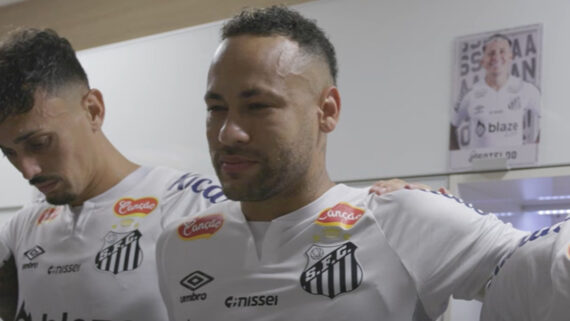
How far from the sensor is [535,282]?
100cm

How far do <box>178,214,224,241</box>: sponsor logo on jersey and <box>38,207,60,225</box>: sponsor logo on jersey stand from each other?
491 millimetres

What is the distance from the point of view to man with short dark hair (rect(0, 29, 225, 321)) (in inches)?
64.1

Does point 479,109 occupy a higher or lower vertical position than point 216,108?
lower

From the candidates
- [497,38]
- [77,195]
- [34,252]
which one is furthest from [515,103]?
[34,252]

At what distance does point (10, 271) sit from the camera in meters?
1.87

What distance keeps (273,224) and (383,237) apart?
197 mm

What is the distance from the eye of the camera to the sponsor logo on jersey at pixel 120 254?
1630mm

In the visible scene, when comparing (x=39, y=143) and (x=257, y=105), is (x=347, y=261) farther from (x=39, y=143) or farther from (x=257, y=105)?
(x=39, y=143)

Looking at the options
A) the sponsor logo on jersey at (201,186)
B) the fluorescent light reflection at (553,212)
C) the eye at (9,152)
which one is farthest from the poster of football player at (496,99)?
the eye at (9,152)

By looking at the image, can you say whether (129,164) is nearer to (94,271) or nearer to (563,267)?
(94,271)

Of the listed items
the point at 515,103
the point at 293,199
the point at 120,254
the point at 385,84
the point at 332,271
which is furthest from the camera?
the point at 385,84

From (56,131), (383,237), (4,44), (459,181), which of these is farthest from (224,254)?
(459,181)

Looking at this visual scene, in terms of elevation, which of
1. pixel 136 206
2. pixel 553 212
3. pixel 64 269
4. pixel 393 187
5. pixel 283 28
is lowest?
pixel 553 212

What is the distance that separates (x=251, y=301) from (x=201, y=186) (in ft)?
1.45
